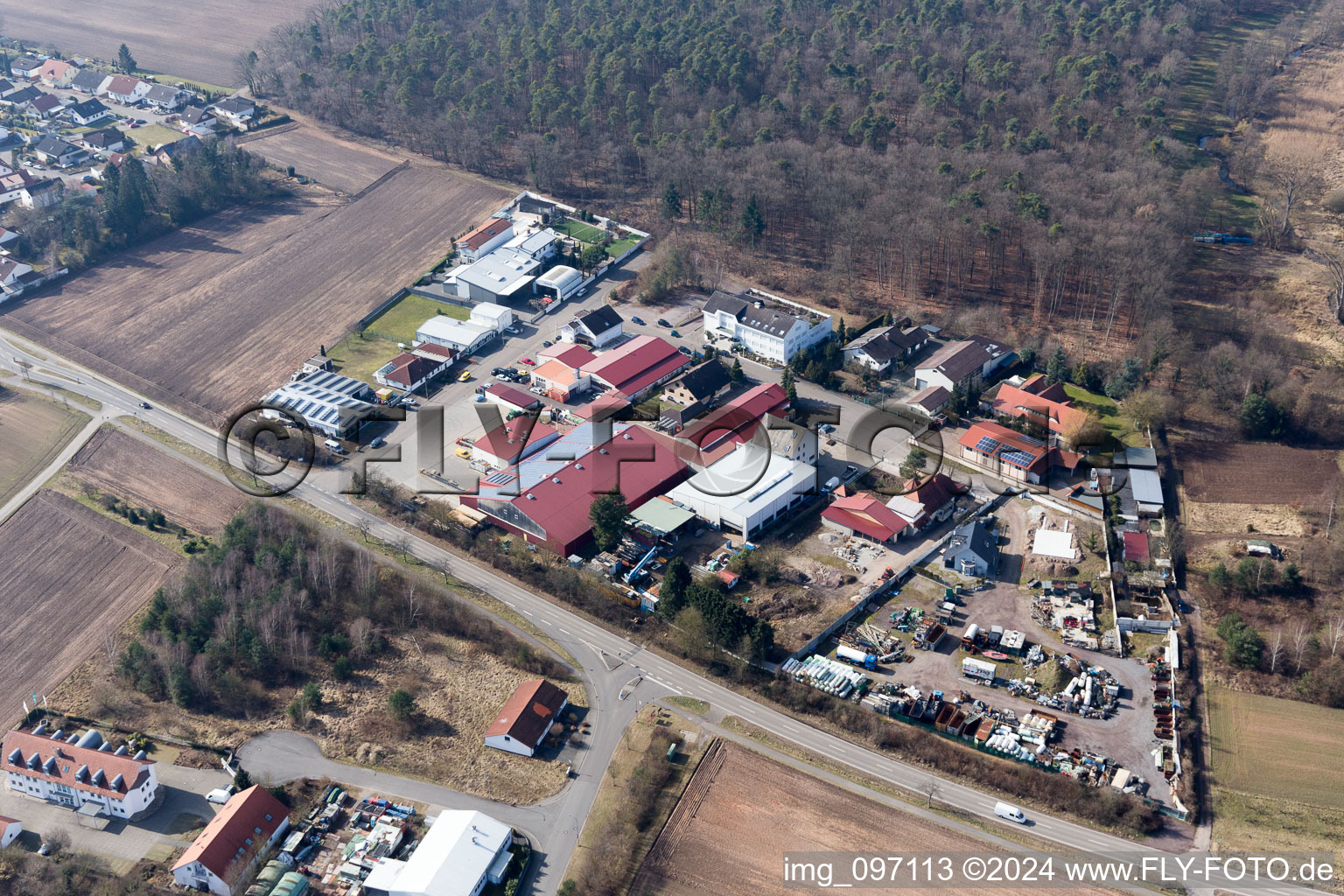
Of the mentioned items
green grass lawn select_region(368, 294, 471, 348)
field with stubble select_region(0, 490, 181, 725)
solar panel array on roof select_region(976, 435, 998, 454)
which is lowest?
field with stubble select_region(0, 490, 181, 725)

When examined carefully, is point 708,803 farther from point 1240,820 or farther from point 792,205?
point 792,205

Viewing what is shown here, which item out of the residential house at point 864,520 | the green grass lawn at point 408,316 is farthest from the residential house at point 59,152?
the residential house at point 864,520

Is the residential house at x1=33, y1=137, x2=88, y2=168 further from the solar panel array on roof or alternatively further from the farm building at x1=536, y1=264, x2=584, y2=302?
the solar panel array on roof

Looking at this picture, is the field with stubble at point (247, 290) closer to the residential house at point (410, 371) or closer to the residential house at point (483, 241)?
the residential house at point (483, 241)

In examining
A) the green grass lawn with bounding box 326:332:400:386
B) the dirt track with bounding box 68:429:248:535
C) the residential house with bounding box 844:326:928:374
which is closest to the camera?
the dirt track with bounding box 68:429:248:535

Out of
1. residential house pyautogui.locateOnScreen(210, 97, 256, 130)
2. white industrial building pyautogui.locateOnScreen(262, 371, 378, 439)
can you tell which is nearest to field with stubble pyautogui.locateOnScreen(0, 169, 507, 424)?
white industrial building pyautogui.locateOnScreen(262, 371, 378, 439)

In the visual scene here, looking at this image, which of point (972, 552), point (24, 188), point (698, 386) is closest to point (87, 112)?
point (24, 188)

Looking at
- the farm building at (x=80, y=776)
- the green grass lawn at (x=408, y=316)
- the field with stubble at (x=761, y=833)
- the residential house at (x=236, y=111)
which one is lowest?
the farm building at (x=80, y=776)
